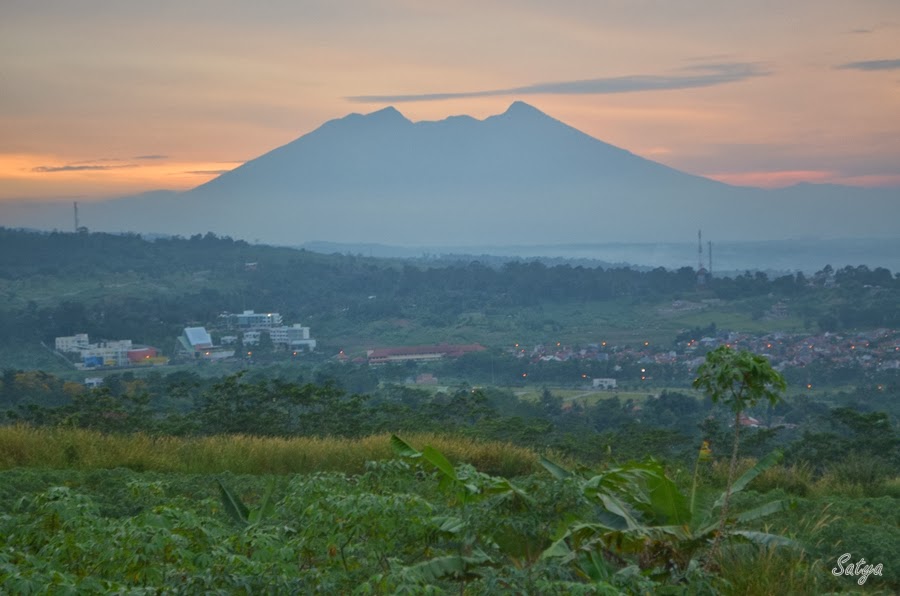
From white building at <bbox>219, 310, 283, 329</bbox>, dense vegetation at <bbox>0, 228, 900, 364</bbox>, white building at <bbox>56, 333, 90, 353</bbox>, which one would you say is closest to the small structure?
dense vegetation at <bbox>0, 228, 900, 364</bbox>

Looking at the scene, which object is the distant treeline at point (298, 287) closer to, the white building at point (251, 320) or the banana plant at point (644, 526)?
the white building at point (251, 320)

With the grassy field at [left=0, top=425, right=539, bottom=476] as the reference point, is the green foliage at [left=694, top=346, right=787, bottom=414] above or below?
above

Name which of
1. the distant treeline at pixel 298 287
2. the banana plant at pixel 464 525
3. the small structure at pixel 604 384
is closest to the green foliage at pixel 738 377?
Result: the banana plant at pixel 464 525

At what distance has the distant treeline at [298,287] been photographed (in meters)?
50.7

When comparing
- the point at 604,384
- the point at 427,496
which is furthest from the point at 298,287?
the point at 427,496

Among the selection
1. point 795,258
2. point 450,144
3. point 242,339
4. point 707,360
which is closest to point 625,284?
point 242,339

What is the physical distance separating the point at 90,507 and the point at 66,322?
47.8 m

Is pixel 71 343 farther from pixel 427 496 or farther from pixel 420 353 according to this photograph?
pixel 427 496

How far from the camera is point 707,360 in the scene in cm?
498

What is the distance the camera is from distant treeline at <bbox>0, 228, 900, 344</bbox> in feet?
166

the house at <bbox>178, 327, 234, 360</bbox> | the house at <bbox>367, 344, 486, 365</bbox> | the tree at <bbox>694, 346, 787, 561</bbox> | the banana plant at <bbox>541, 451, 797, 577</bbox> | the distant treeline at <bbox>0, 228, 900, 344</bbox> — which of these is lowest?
the house at <bbox>367, 344, 486, 365</bbox>

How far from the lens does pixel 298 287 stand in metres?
67.0

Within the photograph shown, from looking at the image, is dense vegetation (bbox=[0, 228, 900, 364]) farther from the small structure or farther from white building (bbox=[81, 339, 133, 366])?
the small structure

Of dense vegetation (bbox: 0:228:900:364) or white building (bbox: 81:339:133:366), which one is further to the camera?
dense vegetation (bbox: 0:228:900:364)
